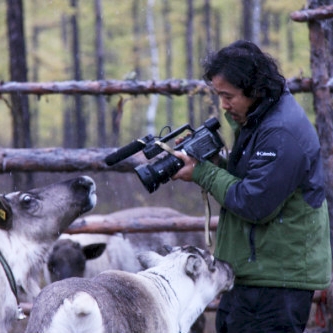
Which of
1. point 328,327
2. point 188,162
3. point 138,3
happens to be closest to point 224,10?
point 138,3

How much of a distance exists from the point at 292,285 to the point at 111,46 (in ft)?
84.6

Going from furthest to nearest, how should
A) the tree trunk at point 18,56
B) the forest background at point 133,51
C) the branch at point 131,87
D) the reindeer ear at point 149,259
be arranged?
the forest background at point 133,51, the tree trunk at point 18,56, the branch at point 131,87, the reindeer ear at point 149,259

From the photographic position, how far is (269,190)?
11.1ft

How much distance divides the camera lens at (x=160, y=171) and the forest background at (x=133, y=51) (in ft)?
34.9

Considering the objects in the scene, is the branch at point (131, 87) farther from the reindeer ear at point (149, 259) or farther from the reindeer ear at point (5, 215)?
the reindeer ear at point (149, 259)

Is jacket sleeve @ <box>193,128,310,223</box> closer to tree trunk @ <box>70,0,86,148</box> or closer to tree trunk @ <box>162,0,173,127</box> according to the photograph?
tree trunk @ <box>70,0,86,148</box>

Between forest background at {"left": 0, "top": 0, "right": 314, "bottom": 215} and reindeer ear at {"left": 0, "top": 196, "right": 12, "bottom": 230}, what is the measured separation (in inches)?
392

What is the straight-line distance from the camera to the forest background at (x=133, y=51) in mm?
18156

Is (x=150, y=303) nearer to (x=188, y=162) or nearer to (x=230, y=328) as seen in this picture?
(x=230, y=328)

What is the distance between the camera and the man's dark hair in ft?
11.5

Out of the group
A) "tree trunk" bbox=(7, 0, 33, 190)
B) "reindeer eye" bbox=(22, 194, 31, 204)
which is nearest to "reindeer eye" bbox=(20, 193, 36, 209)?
"reindeer eye" bbox=(22, 194, 31, 204)

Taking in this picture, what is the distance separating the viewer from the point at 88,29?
30.6m

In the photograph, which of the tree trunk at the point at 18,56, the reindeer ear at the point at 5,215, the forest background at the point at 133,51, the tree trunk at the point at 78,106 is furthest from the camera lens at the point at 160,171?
the tree trunk at the point at 78,106

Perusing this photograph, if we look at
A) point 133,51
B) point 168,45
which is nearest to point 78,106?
point 133,51
